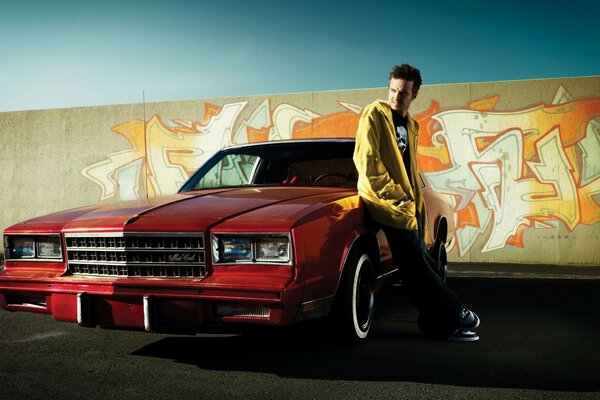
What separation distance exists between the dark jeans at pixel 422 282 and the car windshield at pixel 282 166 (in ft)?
2.51

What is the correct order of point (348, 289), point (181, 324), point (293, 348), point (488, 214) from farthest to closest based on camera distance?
point (488, 214) → point (293, 348) → point (348, 289) → point (181, 324)

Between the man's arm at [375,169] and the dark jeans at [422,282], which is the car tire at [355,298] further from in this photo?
the man's arm at [375,169]

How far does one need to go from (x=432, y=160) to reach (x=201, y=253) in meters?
6.55

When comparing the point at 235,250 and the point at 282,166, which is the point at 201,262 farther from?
the point at 282,166

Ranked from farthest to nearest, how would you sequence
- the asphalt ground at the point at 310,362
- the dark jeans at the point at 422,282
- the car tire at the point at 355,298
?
the dark jeans at the point at 422,282 < the car tire at the point at 355,298 < the asphalt ground at the point at 310,362

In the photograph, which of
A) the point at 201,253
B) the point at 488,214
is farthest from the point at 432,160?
the point at 201,253

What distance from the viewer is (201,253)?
11.1 feet

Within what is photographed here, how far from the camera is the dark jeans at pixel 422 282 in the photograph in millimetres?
3967

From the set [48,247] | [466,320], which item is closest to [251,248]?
[48,247]

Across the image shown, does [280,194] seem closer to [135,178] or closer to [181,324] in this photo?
[181,324]

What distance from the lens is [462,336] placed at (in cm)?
412

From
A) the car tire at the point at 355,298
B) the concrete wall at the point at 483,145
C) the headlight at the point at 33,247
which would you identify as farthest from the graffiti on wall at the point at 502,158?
the headlight at the point at 33,247

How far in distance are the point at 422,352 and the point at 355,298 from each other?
0.53 meters

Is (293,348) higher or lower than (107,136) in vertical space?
lower
